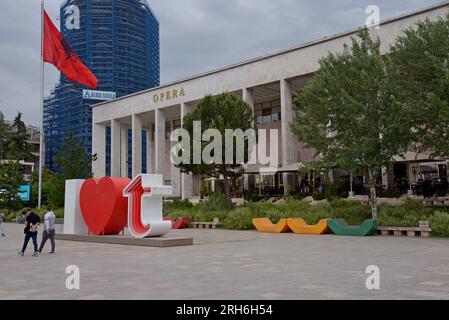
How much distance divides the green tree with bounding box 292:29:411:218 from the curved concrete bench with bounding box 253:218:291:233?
3022 millimetres

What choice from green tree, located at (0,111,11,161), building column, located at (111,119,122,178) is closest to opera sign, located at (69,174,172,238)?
building column, located at (111,119,122,178)

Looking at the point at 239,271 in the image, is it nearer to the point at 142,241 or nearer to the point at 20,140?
the point at 142,241

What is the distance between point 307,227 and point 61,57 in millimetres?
22066

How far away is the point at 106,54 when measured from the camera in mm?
69625

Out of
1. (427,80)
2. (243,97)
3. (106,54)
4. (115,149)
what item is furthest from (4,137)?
(427,80)

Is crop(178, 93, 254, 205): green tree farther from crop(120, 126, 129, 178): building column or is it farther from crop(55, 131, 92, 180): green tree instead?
crop(120, 126, 129, 178): building column

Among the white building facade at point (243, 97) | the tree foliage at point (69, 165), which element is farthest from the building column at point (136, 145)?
the tree foliage at point (69, 165)

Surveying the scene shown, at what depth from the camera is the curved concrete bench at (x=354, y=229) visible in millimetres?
18172

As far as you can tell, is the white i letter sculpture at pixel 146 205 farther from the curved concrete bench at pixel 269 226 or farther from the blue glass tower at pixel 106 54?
the blue glass tower at pixel 106 54

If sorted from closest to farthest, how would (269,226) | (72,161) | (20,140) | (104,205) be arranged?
(104,205)
(269,226)
(72,161)
(20,140)

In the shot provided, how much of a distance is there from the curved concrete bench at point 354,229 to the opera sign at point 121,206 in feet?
21.8

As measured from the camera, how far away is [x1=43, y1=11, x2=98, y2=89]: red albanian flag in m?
32.8

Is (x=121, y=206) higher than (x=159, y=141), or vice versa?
(x=159, y=141)
